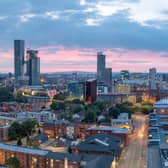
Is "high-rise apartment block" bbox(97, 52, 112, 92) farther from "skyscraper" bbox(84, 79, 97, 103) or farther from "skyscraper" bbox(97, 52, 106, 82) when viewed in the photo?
"skyscraper" bbox(84, 79, 97, 103)

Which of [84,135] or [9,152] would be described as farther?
[84,135]

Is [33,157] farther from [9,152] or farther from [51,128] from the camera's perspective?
[51,128]

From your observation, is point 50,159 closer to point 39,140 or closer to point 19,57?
point 39,140

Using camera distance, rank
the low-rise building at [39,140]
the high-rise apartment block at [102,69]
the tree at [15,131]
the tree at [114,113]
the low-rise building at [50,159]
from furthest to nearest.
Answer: the high-rise apartment block at [102,69], the tree at [114,113], the tree at [15,131], the low-rise building at [39,140], the low-rise building at [50,159]

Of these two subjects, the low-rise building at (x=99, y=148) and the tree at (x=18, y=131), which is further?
the tree at (x=18, y=131)

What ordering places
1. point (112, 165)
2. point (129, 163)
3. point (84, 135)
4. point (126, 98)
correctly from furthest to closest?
point (126, 98) < point (84, 135) < point (129, 163) < point (112, 165)

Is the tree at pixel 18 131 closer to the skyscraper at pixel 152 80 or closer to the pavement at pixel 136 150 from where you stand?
the pavement at pixel 136 150

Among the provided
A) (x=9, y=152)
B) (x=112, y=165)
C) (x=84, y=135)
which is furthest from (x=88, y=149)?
(x=84, y=135)

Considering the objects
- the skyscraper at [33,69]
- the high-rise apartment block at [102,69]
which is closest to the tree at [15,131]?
the high-rise apartment block at [102,69]
